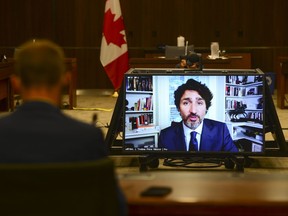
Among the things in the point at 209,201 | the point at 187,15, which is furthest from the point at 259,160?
the point at 187,15

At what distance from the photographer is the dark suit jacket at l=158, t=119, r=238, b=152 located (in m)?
6.11

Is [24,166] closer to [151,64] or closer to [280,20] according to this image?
[151,64]

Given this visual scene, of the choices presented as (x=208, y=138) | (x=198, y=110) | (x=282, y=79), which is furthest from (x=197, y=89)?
(x=282, y=79)

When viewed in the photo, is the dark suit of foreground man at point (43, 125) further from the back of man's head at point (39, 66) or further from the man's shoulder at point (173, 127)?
the man's shoulder at point (173, 127)

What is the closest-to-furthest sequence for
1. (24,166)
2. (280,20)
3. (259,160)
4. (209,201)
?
(24,166) < (209,201) < (259,160) < (280,20)

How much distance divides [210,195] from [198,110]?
356cm

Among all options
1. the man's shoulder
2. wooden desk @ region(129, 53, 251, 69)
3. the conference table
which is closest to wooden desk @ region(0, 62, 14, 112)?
wooden desk @ region(129, 53, 251, 69)

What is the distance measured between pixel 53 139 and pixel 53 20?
11482 millimetres

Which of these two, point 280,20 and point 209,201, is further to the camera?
point 280,20

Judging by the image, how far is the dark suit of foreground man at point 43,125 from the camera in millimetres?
2189

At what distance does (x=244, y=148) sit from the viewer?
6.16 m

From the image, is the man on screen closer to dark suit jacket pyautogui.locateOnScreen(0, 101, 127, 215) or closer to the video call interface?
the video call interface

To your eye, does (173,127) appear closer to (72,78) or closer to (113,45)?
(72,78)

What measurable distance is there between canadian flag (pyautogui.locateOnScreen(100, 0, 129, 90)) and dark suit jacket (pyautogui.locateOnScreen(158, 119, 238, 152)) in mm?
5727
